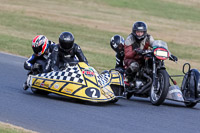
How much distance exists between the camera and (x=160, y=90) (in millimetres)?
9625

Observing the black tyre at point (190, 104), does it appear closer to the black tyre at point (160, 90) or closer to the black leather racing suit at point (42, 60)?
the black tyre at point (160, 90)

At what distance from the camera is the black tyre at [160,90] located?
9.42m

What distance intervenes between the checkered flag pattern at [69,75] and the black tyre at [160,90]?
5.11 ft

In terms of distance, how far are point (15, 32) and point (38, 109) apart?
16246 mm

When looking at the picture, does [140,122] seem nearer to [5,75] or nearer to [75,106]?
[75,106]

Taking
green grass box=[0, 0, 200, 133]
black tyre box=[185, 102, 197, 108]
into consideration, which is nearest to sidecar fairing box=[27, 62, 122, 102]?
black tyre box=[185, 102, 197, 108]

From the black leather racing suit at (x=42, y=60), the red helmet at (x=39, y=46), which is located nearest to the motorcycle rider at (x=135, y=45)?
the black leather racing suit at (x=42, y=60)

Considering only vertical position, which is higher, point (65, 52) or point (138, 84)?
point (65, 52)

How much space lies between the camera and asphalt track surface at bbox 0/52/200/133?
709 centimetres

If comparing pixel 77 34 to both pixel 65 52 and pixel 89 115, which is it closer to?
pixel 65 52

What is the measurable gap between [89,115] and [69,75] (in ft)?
4.51

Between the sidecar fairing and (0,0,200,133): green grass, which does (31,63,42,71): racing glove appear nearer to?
the sidecar fairing

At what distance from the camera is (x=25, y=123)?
7105 millimetres

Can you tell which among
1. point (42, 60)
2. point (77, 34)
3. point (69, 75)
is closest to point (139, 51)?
point (69, 75)
